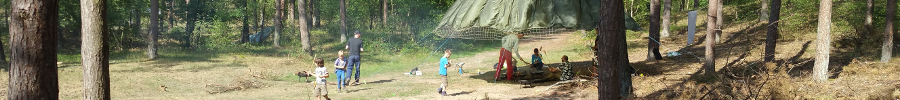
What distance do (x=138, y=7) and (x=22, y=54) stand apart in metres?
26.1

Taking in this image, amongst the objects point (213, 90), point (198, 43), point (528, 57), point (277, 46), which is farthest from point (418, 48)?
point (213, 90)

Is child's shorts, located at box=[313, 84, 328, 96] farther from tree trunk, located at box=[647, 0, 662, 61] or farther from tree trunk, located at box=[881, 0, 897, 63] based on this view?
tree trunk, located at box=[881, 0, 897, 63]

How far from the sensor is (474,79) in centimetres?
1515

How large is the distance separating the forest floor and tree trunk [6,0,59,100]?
5.12m

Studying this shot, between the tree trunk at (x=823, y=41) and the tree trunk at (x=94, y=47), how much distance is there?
1015cm

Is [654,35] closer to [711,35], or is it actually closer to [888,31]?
[711,35]

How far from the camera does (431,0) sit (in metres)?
32.9

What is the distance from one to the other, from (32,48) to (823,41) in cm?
1102

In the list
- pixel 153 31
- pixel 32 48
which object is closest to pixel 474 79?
pixel 32 48

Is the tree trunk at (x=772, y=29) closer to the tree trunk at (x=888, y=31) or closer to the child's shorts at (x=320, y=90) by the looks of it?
the tree trunk at (x=888, y=31)

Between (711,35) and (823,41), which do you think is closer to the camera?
(823,41)

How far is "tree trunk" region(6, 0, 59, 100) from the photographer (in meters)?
6.37

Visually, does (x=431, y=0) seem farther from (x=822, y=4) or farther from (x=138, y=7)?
(x=822, y=4)

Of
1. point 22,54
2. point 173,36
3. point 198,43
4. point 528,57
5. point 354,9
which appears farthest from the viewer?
point 354,9
